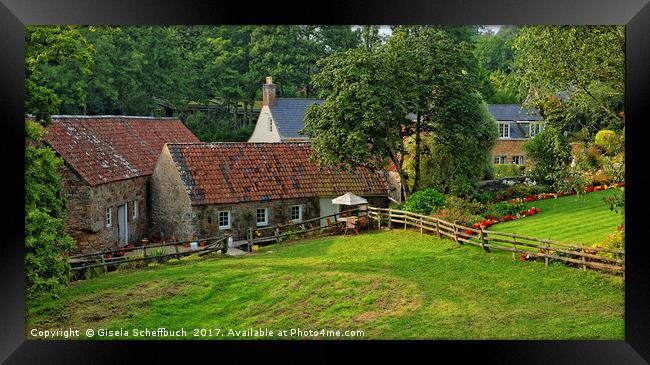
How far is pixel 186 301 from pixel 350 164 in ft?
18.2

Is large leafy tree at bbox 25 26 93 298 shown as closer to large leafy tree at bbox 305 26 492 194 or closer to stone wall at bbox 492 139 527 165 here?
large leafy tree at bbox 305 26 492 194

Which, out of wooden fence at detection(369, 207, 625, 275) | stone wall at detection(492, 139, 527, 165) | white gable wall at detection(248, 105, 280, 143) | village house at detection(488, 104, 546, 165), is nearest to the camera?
wooden fence at detection(369, 207, 625, 275)

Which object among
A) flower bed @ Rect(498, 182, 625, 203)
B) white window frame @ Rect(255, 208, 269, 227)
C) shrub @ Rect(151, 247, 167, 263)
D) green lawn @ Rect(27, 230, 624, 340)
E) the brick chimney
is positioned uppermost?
the brick chimney

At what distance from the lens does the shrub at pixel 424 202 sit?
15438 mm

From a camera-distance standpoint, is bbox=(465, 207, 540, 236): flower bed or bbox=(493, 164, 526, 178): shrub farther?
bbox=(493, 164, 526, 178): shrub

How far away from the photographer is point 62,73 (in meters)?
13.1

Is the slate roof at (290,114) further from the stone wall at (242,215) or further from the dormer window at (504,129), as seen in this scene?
the dormer window at (504,129)

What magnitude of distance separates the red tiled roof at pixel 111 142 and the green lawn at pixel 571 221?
7058 mm

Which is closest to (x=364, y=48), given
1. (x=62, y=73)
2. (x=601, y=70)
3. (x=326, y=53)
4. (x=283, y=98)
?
(x=326, y=53)

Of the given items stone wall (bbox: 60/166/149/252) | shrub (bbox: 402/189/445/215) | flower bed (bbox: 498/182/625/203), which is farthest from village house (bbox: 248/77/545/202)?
stone wall (bbox: 60/166/149/252)

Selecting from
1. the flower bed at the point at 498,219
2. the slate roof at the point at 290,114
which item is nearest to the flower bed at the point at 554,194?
the flower bed at the point at 498,219

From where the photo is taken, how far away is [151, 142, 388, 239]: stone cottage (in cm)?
1503

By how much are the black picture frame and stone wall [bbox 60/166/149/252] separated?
130 inches

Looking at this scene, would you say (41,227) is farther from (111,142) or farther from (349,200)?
(349,200)
